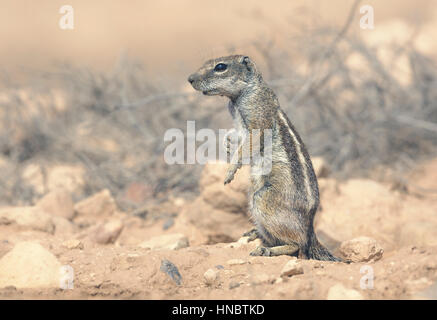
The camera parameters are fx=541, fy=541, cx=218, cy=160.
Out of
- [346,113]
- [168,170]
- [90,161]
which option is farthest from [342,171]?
[90,161]

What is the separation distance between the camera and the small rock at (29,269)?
3.65 m

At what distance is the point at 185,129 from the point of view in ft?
30.0

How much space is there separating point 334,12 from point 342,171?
644 cm

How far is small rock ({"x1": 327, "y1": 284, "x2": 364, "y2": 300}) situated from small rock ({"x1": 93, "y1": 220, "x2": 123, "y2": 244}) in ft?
11.1

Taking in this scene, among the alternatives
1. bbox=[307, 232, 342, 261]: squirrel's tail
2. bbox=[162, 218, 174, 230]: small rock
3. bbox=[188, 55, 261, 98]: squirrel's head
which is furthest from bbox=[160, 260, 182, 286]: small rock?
bbox=[162, 218, 174, 230]: small rock

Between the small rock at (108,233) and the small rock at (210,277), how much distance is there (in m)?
2.40

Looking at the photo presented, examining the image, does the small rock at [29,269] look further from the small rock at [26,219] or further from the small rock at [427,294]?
the small rock at [427,294]

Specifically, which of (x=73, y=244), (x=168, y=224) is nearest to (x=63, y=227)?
(x=168, y=224)

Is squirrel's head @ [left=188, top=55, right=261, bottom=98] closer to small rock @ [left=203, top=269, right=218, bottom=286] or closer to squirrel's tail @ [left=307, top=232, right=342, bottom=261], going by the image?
squirrel's tail @ [left=307, top=232, right=342, bottom=261]

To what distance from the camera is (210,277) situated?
12.7 feet

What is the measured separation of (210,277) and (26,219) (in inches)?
105
